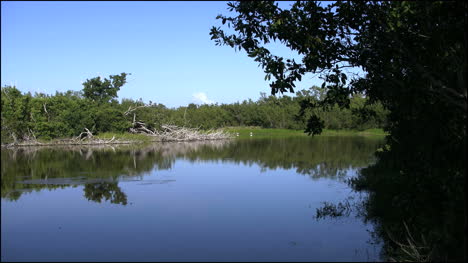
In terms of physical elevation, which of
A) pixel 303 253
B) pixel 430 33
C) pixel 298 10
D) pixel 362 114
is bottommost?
pixel 303 253

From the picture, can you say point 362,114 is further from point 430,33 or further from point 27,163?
point 27,163

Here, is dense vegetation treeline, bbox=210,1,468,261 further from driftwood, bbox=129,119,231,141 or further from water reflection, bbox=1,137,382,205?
driftwood, bbox=129,119,231,141

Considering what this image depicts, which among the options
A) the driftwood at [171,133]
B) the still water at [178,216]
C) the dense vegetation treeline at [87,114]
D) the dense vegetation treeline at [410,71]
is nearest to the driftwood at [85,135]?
the dense vegetation treeline at [87,114]

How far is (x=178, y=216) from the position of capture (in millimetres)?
12750

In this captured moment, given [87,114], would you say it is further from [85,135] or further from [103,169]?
[103,169]

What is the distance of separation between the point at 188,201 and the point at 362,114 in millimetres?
7157

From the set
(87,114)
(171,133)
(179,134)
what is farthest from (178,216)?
(179,134)

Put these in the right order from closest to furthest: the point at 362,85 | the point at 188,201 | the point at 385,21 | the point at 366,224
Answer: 1. the point at 385,21
2. the point at 362,85
3. the point at 366,224
4. the point at 188,201

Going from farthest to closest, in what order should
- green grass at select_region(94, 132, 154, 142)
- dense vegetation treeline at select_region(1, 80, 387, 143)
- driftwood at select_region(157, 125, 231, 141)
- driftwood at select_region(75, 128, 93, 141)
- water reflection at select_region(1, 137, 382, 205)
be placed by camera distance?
driftwood at select_region(157, 125, 231, 141) < green grass at select_region(94, 132, 154, 142) < driftwood at select_region(75, 128, 93, 141) < dense vegetation treeline at select_region(1, 80, 387, 143) < water reflection at select_region(1, 137, 382, 205)

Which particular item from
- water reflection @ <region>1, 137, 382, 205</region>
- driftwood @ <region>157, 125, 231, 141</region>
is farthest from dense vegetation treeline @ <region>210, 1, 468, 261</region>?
driftwood @ <region>157, 125, 231, 141</region>

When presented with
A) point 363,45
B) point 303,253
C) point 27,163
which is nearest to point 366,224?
point 303,253

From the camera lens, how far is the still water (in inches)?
367

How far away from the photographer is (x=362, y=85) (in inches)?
360

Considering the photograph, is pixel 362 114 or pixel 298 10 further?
pixel 362 114
